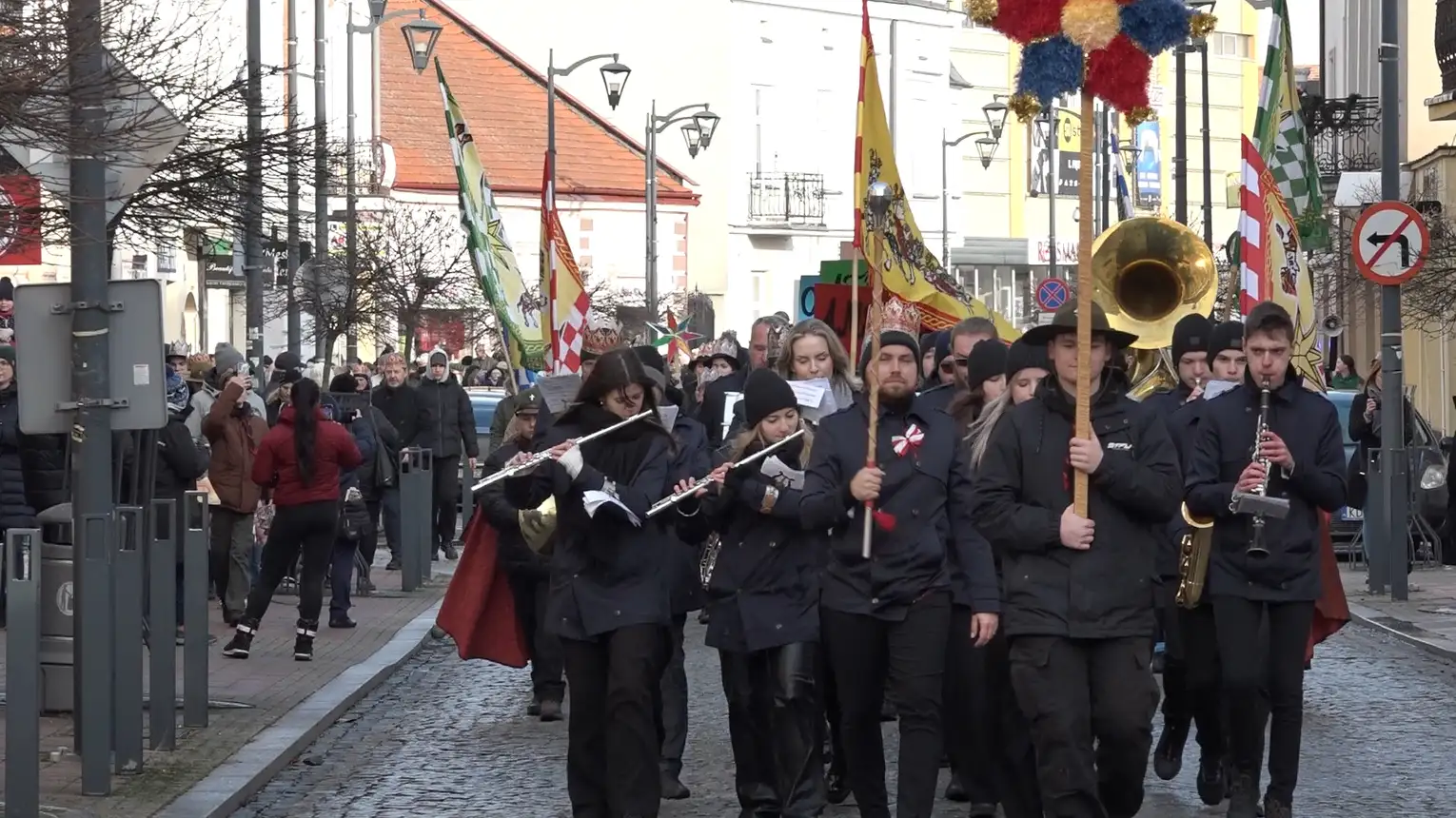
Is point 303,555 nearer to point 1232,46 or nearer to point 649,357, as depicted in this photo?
point 649,357

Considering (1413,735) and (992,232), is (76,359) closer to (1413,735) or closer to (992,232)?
(1413,735)

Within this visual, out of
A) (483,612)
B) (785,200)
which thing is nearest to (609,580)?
(483,612)

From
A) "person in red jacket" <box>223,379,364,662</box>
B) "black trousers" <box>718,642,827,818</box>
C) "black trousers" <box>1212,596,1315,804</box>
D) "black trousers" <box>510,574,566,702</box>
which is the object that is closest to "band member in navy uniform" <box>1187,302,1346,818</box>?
"black trousers" <box>1212,596,1315,804</box>

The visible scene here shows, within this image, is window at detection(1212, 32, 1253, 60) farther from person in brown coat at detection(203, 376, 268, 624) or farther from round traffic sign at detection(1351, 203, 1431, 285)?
person in brown coat at detection(203, 376, 268, 624)

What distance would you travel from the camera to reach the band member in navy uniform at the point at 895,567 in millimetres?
8977

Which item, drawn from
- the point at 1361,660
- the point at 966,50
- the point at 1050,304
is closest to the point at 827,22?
the point at 966,50

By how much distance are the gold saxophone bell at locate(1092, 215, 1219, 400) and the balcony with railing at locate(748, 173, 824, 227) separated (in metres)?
53.2

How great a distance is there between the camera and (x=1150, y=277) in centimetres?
1498

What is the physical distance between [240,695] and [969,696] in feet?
18.0

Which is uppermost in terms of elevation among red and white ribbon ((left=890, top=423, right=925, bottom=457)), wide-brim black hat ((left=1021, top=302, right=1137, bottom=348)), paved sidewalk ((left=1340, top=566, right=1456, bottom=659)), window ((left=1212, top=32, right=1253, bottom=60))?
window ((left=1212, top=32, right=1253, bottom=60))

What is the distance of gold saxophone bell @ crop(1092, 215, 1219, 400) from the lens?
581 inches

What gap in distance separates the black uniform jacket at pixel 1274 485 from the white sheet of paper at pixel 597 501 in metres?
2.01

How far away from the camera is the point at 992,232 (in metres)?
83.8

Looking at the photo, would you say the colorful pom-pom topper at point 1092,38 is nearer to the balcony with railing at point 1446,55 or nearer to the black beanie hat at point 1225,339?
the black beanie hat at point 1225,339
